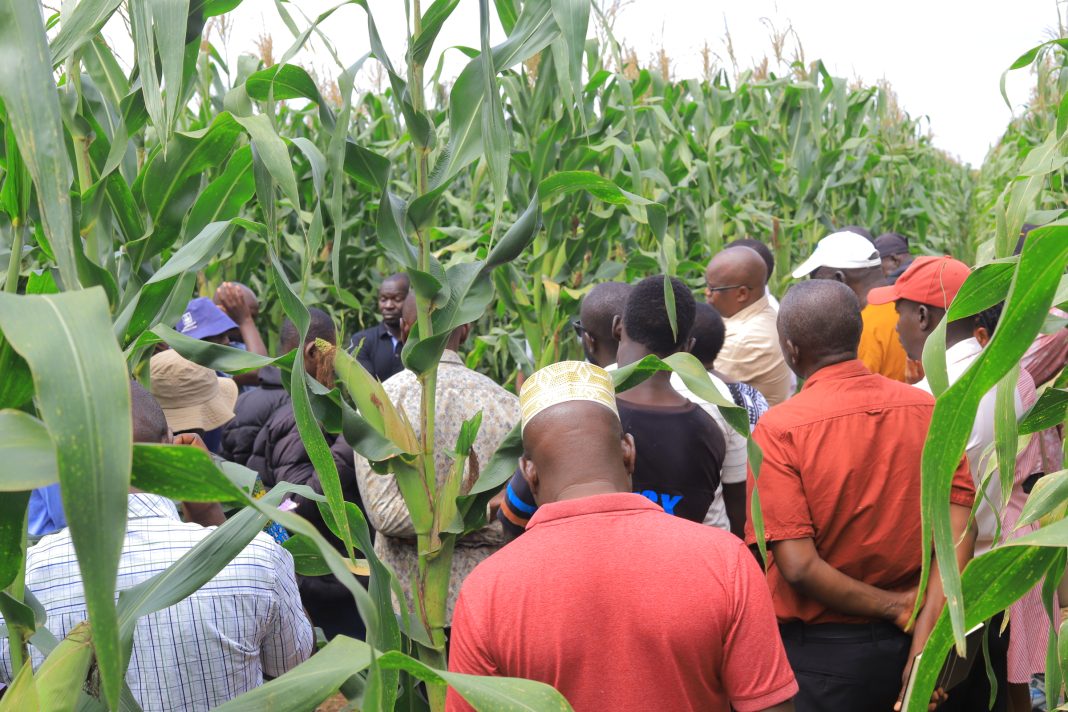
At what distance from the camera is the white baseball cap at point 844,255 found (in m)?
5.38

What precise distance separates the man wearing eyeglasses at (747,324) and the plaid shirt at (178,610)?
8.67 feet

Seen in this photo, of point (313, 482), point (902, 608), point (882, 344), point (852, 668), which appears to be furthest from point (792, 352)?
point (882, 344)

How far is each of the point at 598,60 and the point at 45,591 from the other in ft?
11.9

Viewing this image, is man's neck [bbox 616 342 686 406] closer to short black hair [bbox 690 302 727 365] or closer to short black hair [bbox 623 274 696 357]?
short black hair [bbox 623 274 696 357]

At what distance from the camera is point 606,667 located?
172 cm

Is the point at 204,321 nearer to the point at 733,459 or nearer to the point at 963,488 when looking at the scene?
the point at 733,459

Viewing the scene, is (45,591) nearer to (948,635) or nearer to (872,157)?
(948,635)

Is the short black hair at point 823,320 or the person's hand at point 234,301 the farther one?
the person's hand at point 234,301

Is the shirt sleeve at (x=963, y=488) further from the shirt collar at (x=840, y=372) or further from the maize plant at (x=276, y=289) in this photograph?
the maize plant at (x=276, y=289)

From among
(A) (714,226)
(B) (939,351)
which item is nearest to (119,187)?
(B) (939,351)

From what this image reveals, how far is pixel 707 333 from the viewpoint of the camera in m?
3.56

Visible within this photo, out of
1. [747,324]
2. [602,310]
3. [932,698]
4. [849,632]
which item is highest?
[602,310]

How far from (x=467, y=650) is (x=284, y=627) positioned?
0.59m

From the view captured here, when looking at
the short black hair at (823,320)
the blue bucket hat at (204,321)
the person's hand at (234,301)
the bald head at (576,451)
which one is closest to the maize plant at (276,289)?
the bald head at (576,451)
